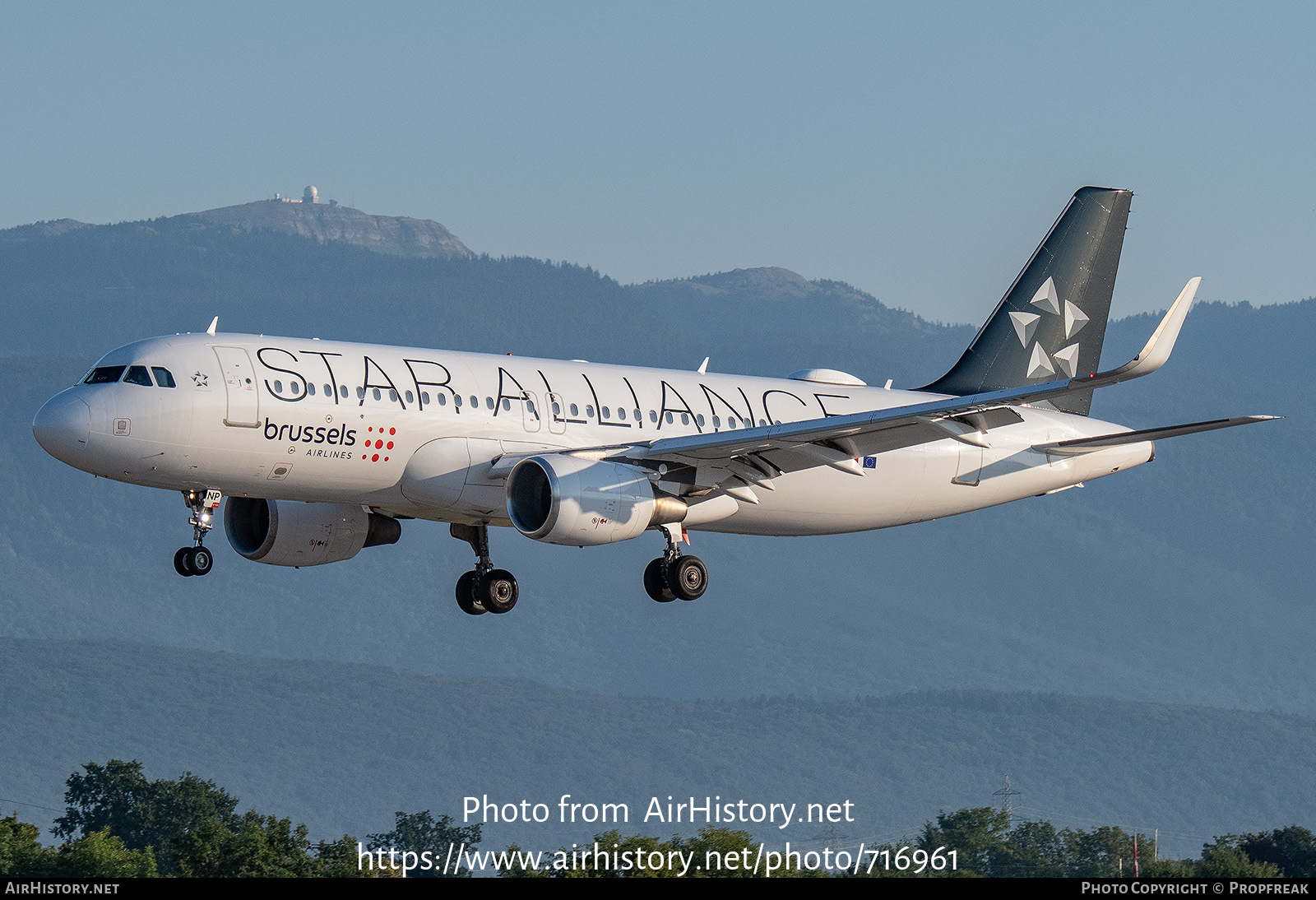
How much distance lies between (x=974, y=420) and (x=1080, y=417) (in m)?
11.7

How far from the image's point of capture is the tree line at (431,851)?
94.8 m

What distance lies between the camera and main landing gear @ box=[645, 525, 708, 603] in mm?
45969

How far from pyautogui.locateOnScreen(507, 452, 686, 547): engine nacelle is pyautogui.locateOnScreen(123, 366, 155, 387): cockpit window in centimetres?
795

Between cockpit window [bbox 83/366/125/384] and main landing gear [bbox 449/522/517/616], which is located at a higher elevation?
cockpit window [bbox 83/366/125/384]

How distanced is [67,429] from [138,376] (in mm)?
1866

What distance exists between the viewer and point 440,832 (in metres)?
191

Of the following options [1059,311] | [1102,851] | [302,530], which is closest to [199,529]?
[302,530]

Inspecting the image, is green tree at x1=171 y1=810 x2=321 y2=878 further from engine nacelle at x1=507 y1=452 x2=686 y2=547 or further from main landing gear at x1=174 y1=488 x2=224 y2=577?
engine nacelle at x1=507 y1=452 x2=686 y2=547

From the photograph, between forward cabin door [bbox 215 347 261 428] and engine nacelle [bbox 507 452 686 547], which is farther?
engine nacelle [bbox 507 452 686 547]

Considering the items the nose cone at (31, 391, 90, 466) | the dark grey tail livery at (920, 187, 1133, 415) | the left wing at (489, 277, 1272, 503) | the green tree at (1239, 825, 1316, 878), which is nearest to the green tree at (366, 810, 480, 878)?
the green tree at (1239, 825, 1316, 878)

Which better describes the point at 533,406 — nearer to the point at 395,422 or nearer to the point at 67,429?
the point at 395,422

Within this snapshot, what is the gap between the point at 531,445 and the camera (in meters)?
44.1

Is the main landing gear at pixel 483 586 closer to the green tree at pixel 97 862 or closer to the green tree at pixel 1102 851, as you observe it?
the green tree at pixel 97 862

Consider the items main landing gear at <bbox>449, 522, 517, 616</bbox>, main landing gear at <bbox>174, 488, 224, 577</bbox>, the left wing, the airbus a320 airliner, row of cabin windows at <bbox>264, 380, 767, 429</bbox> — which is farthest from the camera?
main landing gear at <bbox>449, 522, 517, 616</bbox>
